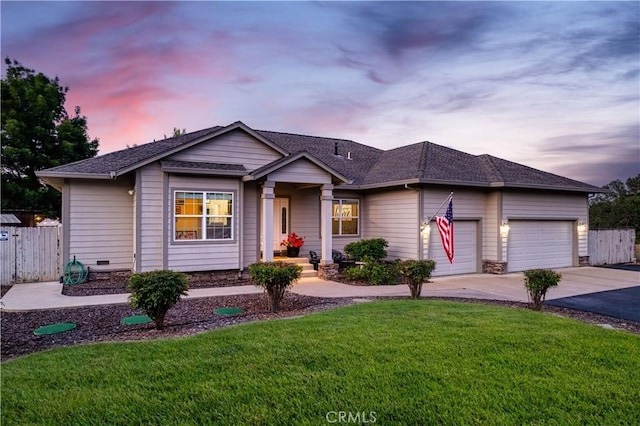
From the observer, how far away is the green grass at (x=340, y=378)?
308cm

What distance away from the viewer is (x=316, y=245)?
1431cm

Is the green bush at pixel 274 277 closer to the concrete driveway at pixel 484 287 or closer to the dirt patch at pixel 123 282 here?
the concrete driveway at pixel 484 287

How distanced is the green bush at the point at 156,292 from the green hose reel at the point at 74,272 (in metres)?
6.18

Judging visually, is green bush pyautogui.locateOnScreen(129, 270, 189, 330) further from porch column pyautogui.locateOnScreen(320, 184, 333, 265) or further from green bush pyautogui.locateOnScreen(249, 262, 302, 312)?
porch column pyautogui.locateOnScreen(320, 184, 333, 265)

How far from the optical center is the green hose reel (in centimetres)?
1076

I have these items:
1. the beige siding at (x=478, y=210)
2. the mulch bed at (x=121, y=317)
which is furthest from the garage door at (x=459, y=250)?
the mulch bed at (x=121, y=317)

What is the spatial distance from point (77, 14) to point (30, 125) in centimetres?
1490

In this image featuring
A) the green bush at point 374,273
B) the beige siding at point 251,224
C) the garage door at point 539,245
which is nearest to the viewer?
the green bush at point 374,273

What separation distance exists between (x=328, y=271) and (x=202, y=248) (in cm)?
390

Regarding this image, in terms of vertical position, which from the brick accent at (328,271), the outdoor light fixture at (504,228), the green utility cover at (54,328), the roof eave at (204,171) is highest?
the roof eave at (204,171)

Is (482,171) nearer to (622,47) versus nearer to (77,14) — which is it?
(622,47)

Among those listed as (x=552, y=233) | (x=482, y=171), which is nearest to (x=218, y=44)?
(x=482, y=171)
